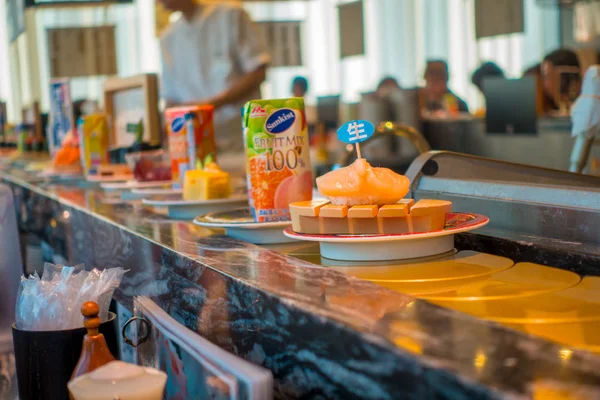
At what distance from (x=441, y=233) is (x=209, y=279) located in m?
0.27

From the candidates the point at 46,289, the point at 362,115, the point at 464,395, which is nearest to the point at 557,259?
the point at 464,395

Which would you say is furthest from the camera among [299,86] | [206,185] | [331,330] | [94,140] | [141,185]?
[299,86]

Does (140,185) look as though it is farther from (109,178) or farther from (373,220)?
(373,220)

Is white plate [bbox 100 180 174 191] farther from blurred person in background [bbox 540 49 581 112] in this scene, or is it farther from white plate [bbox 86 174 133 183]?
blurred person in background [bbox 540 49 581 112]

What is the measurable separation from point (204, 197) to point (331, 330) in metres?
0.89

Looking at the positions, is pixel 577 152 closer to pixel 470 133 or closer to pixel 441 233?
pixel 441 233

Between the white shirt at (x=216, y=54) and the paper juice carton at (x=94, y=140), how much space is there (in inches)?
66.9

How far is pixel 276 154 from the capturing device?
49.8 inches

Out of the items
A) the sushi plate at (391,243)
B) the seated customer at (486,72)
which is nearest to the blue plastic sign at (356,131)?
the sushi plate at (391,243)

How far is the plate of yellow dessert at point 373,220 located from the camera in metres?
1.00

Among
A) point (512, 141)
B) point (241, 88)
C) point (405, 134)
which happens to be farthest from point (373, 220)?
point (512, 141)

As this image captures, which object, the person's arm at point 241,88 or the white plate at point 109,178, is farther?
the person's arm at point 241,88

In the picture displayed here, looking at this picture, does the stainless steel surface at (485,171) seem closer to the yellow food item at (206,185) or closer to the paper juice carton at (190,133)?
the yellow food item at (206,185)

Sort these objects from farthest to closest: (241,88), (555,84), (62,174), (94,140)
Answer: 1. (555,84)
2. (241,88)
3. (62,174)
4. (94,140)
